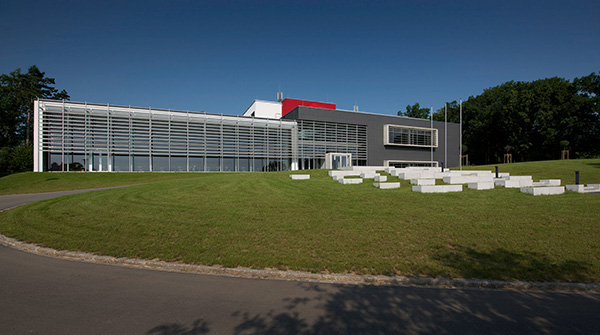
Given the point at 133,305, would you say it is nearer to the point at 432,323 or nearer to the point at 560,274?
the point at 432,323

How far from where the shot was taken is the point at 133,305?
14.8 ft

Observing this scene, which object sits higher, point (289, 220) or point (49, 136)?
point (49, 136)

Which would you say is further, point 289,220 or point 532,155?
point 532,155

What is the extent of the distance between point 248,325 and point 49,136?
3706cm

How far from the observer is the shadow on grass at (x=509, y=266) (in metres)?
5.64

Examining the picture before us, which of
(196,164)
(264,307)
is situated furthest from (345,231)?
(196,164)

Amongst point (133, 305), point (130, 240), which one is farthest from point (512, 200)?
point (130, 240)

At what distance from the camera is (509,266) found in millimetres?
6043

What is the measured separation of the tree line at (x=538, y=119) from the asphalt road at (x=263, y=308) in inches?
2429

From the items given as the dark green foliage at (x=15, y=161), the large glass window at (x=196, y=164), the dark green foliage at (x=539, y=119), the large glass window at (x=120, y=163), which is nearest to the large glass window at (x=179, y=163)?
the large glass window at (x=196, y=164)

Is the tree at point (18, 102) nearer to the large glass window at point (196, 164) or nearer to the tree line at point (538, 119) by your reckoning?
the large glass window at point (196, 164)

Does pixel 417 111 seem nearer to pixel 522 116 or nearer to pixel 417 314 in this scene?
pixel 522 116

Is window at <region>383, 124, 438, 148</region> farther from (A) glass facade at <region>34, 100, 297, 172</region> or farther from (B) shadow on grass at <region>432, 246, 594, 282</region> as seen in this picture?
(B) shadow on grass at <region>432, 246, 594, 282</region>

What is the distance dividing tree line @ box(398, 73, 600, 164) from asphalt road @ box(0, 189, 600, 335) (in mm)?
61699
